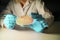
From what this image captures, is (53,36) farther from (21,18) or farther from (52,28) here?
(21,18)

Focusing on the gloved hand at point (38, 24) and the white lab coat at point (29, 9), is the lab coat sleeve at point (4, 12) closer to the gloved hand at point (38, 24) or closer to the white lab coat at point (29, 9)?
the white lab coat at point (29, 9)

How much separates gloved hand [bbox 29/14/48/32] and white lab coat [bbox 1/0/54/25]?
0.03m

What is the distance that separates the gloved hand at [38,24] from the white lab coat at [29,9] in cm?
3

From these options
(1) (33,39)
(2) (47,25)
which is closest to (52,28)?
(2) (47,25)

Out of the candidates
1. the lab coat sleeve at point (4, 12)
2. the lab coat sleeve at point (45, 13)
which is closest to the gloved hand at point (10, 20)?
the lab coat sleeve at point (4, 12)

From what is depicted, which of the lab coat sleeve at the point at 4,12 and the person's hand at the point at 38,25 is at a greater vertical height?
the lab coat sleeve at the point at 4,12

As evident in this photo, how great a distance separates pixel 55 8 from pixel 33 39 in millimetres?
244

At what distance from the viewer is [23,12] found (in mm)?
1168

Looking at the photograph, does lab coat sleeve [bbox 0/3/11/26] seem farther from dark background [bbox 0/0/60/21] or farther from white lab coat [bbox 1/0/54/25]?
dark background [bbox 0/0/60/21]

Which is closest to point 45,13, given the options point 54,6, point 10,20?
point 54,6

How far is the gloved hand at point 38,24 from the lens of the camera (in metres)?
1.15

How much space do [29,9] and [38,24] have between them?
4.4 inches

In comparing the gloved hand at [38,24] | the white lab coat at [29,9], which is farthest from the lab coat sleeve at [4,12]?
the gloved hand at [38,24]

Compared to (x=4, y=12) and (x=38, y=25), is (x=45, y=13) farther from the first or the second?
(x=4, y=12)
